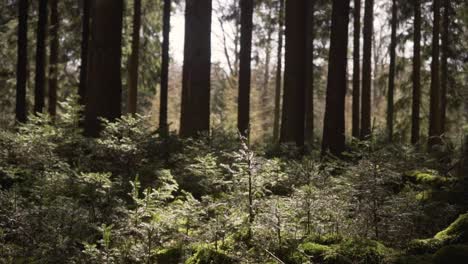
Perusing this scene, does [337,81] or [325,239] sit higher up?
[337,81]

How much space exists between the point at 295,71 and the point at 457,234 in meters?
10.4

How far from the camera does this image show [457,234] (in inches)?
191

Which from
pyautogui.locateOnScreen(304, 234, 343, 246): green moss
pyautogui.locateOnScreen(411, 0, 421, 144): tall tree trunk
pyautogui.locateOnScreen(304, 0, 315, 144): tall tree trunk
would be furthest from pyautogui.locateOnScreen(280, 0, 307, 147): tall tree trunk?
pyautogui.locateOnScreen(304, 234, 343, 246): green moss

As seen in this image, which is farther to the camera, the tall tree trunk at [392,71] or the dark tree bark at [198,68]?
the tall tree trunk at [392,71]

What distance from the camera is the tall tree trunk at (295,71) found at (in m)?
14.7

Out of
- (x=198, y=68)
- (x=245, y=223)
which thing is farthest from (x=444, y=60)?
(x=245, y=223)

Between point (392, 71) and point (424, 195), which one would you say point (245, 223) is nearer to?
point (424, 195)

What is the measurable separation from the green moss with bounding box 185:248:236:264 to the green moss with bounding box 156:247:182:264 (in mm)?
205

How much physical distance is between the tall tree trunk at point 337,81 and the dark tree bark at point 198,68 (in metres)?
3.48

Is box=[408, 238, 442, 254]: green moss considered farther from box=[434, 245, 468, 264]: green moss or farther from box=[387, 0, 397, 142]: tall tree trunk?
box=[387, 0, 397, 142]: tall tree trunk

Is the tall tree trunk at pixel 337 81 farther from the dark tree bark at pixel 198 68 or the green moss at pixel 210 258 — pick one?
the green moss at pixel 210 258

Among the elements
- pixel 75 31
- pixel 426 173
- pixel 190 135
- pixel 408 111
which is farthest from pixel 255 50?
pixel 426 173

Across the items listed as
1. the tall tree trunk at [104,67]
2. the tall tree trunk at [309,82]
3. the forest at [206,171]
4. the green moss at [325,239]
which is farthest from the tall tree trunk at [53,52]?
the green moss at [325,239]

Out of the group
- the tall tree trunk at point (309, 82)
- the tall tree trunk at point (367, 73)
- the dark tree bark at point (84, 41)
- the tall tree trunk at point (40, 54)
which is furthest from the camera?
the tall tree trunk at point (309, 82)
